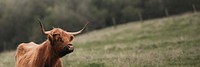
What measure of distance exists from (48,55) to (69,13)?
67.8m

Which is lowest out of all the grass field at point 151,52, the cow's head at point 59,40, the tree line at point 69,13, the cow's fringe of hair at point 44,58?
the tree line at point 69,13

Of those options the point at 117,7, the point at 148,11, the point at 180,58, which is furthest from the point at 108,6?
the point at 180,58

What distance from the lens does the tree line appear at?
71875 mm

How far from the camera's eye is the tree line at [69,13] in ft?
236

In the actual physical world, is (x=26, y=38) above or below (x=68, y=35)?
below

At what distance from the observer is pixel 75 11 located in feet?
276

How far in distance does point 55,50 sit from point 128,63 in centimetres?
691

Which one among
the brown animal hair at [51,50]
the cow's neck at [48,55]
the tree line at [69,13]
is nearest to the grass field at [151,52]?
the brown animal hair at [51,50]

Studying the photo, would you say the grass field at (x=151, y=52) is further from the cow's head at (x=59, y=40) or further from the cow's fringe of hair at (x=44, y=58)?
the cow's head at (x=59, y=40)

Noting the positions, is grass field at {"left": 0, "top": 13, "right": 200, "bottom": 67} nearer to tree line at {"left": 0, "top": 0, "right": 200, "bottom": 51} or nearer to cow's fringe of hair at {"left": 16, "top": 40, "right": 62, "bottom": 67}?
cow's fringe of hair at {"left": 16, "top": 40, "right": 62, "bottom": 67}

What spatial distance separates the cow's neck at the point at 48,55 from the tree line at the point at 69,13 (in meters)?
54.7

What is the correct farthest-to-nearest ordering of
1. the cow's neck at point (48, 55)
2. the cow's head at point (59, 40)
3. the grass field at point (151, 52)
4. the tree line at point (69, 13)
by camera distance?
the tree line at point (69, 13)
the grass field at point (151, 52)
the cow's neck at point (48, 55)
the cow's head at point (59, 40)

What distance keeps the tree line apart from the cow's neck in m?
54.7

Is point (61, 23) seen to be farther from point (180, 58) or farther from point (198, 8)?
point (180, 58)
